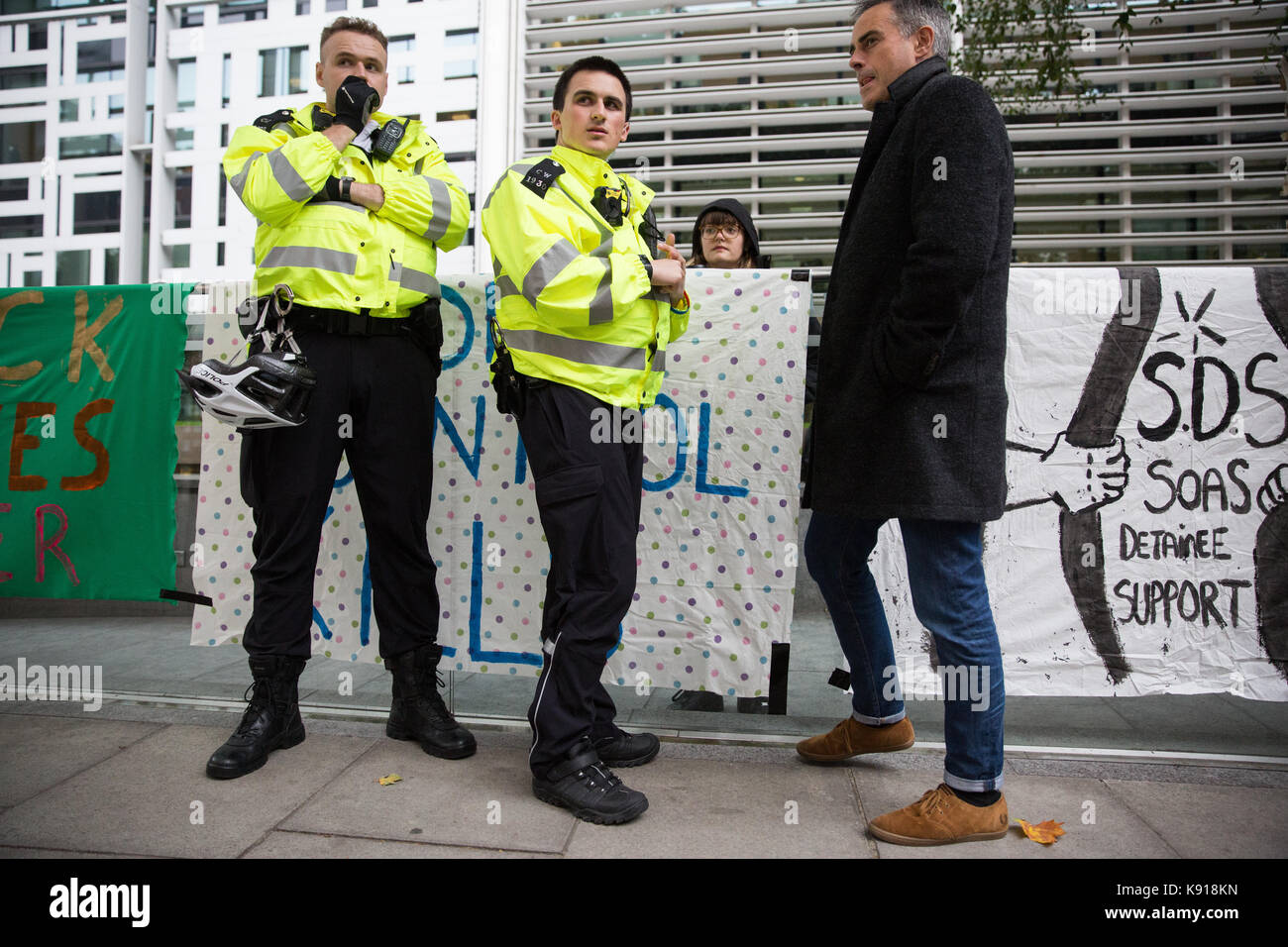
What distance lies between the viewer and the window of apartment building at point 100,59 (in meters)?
10.0

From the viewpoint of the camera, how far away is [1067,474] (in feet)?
10.2

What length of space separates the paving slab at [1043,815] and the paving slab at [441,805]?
0.92m

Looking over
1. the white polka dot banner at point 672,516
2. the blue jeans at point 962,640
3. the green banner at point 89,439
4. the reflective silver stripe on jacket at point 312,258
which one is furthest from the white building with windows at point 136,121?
the blue jeans at point 962,640

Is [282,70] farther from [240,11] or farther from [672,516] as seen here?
[672,516]

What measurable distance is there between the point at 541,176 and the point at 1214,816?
2.60 meters

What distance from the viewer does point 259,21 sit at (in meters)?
9.89

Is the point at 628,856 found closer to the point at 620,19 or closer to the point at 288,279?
the point at 288,279

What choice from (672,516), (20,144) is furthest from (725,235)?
(20,144)

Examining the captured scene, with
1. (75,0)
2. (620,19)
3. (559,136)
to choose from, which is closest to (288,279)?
(559,136)

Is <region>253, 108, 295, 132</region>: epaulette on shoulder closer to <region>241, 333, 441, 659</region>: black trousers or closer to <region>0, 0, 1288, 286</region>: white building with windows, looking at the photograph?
<region>241, 333, 441, 659</region>: black trousers

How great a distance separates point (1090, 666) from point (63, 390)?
434 cm

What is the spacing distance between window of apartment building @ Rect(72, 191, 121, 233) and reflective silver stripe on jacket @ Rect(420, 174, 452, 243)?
9330mm

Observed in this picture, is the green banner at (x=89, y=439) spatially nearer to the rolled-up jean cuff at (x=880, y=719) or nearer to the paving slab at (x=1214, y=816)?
the rolled-up jean cuff at (x=880, y=719)

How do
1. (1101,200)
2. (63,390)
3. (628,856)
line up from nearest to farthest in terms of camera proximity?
(628,856) < (63,390) < (1101,200)
